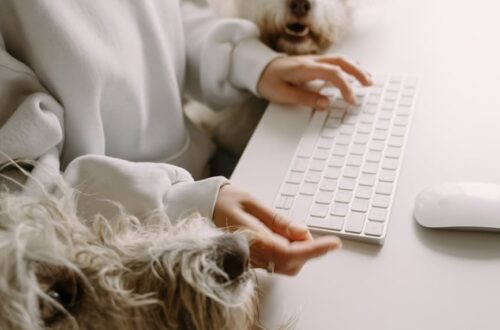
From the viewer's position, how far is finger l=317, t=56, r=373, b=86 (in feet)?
2.86

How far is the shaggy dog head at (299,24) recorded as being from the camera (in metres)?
0.99

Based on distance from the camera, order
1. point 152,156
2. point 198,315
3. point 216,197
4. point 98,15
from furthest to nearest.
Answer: point 152,156 → point 98,15 → point 216,197 → point 198,315

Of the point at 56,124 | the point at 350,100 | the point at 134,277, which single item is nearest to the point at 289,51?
the point at 350,100

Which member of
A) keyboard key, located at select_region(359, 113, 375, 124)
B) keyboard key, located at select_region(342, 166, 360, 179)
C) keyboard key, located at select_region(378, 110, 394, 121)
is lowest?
keyboard key, located at select_region(342, 166, 360, 179)

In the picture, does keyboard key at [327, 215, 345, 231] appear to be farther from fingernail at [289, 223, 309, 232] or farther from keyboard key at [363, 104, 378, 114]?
keyboard key at [363, 104, 378, 114]

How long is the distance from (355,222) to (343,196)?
1.8 inches

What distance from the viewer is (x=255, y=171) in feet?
2.53

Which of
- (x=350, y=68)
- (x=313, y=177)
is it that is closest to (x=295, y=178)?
(x=313, y=177)

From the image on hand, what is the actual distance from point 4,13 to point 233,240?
16.7 inches

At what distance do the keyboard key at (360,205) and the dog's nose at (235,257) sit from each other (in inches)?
6.6

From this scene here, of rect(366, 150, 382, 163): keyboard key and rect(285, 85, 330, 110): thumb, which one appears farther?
rect(285, 85, 330, 110): thumb

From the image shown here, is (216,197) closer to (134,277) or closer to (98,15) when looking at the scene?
(134,277)

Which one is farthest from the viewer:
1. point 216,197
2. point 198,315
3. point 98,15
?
point 98,15

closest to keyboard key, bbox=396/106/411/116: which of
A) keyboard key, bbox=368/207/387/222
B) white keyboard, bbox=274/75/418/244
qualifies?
white keyboard, bbox=274/75/418/244
